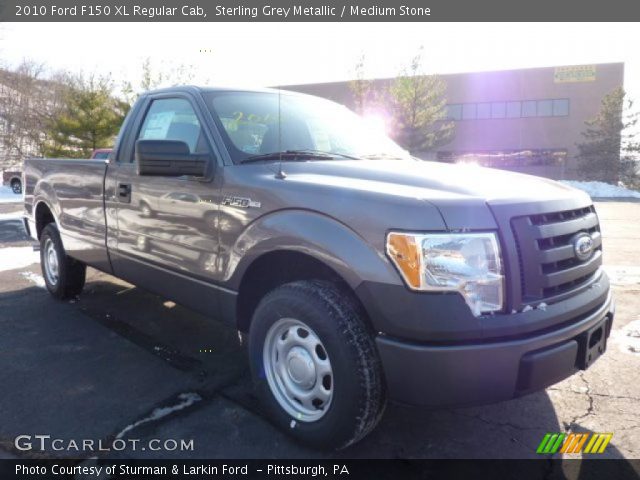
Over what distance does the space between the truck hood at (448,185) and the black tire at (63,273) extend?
3.19 metres

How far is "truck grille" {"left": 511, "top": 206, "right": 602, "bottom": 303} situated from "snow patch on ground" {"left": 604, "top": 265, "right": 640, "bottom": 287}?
3.97m

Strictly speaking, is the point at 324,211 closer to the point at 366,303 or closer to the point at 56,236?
the point at 366,303

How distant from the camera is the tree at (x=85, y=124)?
74.4ft

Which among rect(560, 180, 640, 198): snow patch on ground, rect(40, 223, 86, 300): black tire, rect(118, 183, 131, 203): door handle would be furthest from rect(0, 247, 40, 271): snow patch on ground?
rect(560, 180, 640, 198): snow patch on ground

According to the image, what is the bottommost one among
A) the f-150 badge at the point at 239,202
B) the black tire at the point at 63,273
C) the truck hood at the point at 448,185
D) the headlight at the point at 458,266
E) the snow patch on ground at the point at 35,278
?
the snow patch on ground at the point at 35,278

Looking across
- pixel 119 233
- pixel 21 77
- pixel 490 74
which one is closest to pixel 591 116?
pixel 490 74

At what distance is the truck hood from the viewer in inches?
84.0

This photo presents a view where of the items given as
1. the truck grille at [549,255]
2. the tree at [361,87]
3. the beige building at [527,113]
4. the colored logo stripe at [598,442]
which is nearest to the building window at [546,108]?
the beige building at [527,113]

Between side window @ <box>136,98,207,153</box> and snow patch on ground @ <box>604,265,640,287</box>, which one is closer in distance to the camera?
side window @ <box>136,98,207,153</box>

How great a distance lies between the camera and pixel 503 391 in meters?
2.09

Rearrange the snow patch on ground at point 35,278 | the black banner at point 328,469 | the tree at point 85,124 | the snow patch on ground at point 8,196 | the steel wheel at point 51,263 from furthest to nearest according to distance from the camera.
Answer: the tree at point 85,124 < the snow patch on ground at point 8,196 < the snow patch on ground at point 35,278 < the steel wheel at point 51,263 < the black banner at point 328,469

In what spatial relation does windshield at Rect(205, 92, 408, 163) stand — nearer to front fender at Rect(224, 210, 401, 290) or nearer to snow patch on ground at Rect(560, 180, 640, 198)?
front fender at Rect(224, 210, 401, 290)

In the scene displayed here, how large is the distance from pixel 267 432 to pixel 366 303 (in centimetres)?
104

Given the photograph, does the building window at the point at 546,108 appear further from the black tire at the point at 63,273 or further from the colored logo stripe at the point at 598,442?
the colored logo stripe at the point at 598,442
